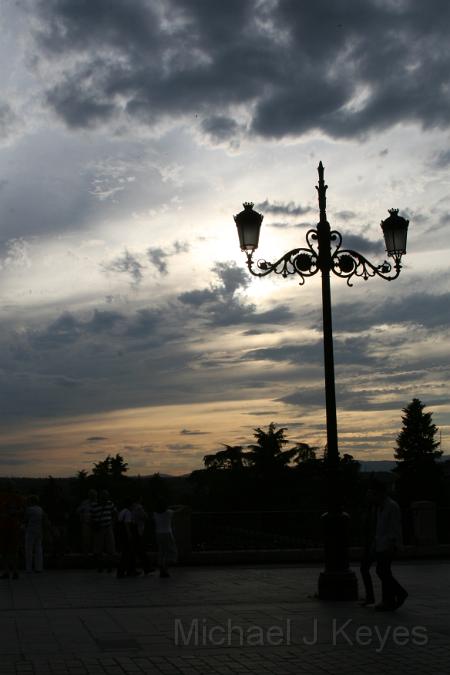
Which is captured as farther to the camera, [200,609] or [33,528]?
[33,528]

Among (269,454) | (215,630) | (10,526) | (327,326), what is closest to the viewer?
(215,630)

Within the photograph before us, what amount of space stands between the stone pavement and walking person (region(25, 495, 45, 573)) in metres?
2.56

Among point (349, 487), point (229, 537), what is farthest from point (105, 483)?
point (229, 537)

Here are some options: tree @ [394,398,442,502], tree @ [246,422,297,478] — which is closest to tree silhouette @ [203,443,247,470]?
tree @ [246,422,297,478]

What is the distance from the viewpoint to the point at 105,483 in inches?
4437

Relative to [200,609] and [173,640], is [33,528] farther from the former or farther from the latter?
[173,640]

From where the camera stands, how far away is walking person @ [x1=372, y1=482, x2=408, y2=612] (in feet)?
41.5

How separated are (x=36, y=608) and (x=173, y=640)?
12.1 feet

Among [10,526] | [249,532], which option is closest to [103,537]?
[10,526]

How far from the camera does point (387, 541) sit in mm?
12836

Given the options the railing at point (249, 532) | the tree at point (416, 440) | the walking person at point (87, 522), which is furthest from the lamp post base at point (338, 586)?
the tree at point (416, 440)

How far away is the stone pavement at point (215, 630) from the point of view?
900cm

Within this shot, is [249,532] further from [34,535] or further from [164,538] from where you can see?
[34,535]

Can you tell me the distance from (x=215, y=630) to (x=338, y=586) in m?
3.24
